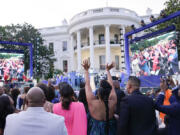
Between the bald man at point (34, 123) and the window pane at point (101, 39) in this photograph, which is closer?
the bald man at point (34, 123)

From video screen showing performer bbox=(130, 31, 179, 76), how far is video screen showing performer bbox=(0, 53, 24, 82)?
10.8m

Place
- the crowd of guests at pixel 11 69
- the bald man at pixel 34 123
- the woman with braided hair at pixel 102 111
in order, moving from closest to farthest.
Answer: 1. the bald man at pixel 34 123
2. the woman with braided hair at pixel 102 111
3. the crowd of guests at pixel 11 69

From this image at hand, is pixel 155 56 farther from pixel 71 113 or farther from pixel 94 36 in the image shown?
pixel 94 36

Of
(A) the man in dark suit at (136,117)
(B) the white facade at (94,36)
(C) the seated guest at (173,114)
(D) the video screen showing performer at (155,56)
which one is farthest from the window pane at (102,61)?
(A) the man in dark suit at (136,117)

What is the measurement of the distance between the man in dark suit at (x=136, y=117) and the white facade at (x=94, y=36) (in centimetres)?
1797

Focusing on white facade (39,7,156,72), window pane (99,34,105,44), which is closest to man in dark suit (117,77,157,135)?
white facade (39,7,156,72)

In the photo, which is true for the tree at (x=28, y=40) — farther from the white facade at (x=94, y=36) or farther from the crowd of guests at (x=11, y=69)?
the crowd of guests at (x=11, y=69)

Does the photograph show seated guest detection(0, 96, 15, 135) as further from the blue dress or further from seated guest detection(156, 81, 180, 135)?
seated guest detection(156, 81, 180, 135)

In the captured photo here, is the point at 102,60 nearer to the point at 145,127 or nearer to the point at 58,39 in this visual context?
the point at 58,39

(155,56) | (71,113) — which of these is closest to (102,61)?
(155,56)

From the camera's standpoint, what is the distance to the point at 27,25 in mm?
27719

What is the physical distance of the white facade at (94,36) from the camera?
2489 centimetres

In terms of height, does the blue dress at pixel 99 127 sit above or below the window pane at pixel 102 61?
below

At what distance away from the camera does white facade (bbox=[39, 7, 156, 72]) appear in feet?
81.7
